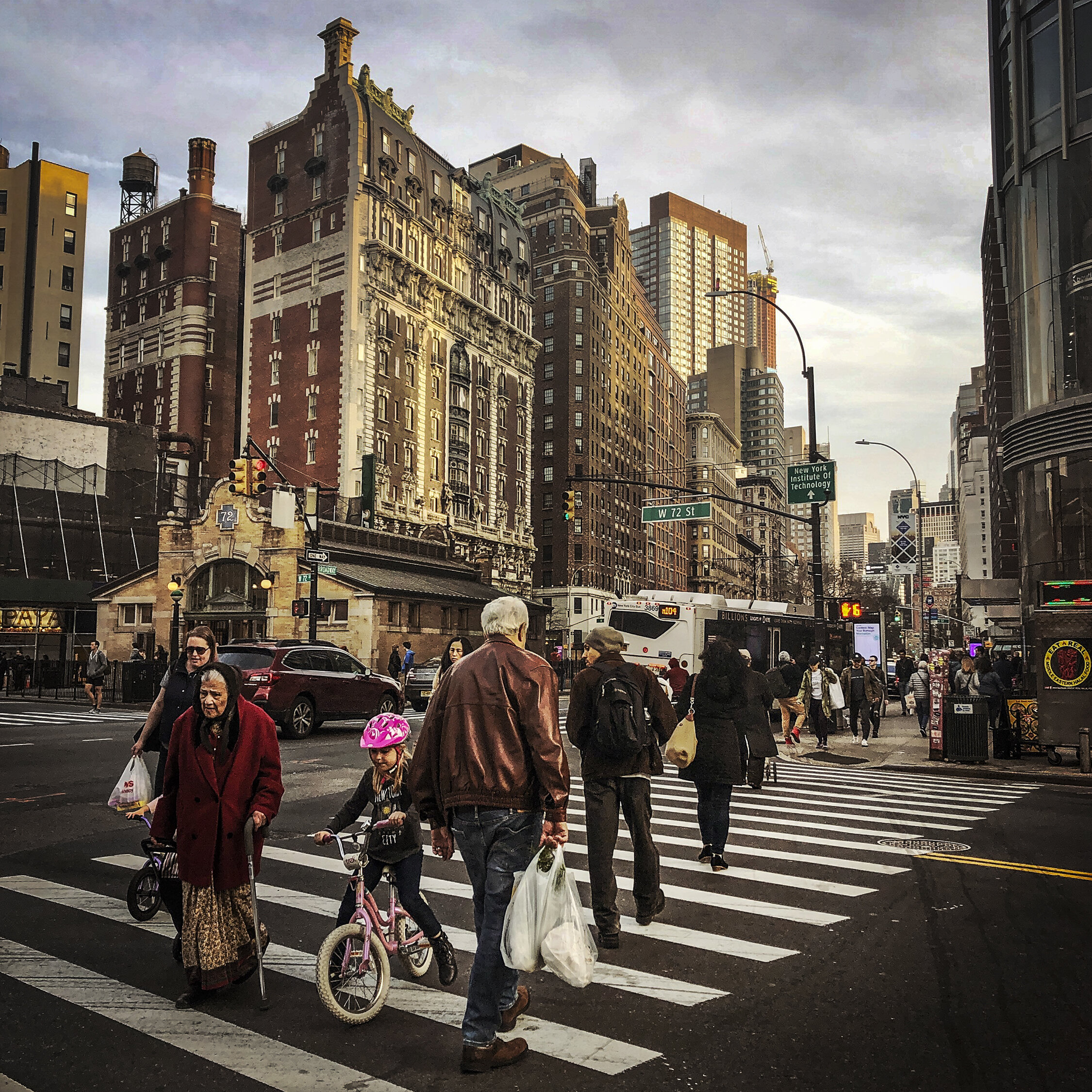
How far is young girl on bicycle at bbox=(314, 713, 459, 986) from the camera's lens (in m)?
5.26

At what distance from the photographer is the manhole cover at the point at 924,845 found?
30.6 ft

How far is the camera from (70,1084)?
418cm

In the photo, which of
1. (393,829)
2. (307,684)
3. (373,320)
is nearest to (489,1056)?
(393,829)

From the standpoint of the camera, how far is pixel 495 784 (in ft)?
14.7

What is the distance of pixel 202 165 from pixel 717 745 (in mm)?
81738

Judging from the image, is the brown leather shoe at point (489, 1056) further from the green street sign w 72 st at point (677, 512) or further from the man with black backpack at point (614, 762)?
the green street sign w 72 st at point (677, 512)

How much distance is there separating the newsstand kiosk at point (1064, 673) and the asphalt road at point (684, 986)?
7212mm

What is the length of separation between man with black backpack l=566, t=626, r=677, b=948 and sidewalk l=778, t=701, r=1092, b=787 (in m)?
11.1

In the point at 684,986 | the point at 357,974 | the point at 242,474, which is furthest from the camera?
the point at 242,474

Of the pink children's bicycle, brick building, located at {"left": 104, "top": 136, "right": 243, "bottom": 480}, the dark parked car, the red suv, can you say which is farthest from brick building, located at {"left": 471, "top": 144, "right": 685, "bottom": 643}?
the pink children's bicycle

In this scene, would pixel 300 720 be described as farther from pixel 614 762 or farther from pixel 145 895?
pixel 614 762

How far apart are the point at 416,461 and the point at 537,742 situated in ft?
194

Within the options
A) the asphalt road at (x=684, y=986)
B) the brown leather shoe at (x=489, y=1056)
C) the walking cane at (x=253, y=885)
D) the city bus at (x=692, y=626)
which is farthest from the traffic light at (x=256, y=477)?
the brown leather shoe at (x=489, y=1056)

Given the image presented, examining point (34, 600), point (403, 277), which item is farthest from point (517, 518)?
point (34, 600)
